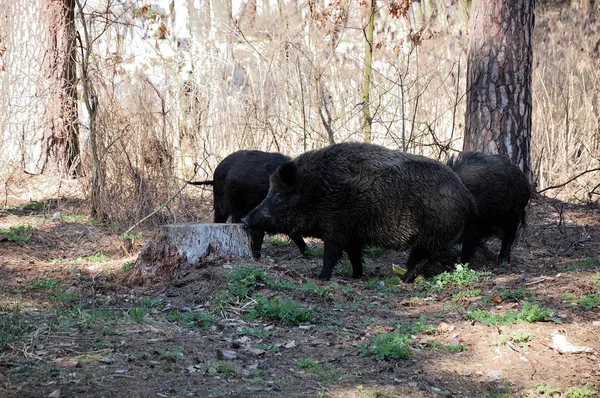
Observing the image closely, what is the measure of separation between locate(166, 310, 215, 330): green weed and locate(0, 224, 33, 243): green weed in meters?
3.84

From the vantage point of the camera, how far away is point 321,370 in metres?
4.89

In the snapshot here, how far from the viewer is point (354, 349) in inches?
209

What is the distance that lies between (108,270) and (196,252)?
4.30 feet

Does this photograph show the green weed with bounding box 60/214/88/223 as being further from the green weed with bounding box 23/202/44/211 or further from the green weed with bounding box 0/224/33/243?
the green weed with bounding box 23/202/44/211

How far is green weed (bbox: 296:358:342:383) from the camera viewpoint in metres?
4.72

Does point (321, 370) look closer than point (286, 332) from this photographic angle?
Yes

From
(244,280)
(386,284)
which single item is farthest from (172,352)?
(386,284)

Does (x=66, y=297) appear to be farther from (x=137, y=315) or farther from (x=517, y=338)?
(x=517, y=338)

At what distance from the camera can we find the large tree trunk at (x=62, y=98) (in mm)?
11102

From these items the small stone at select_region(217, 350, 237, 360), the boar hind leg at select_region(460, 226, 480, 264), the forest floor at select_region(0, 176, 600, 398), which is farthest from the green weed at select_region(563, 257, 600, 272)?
the small stone at select_region(217, 350, 237, 360)

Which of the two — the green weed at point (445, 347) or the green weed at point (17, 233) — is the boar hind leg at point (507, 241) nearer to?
the green weed at point (445, 347)

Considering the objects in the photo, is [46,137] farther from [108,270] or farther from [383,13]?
[383,13]

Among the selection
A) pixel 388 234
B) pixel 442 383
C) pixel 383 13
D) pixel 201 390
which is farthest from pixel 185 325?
pixel 383 13

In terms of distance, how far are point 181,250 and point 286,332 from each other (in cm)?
180
